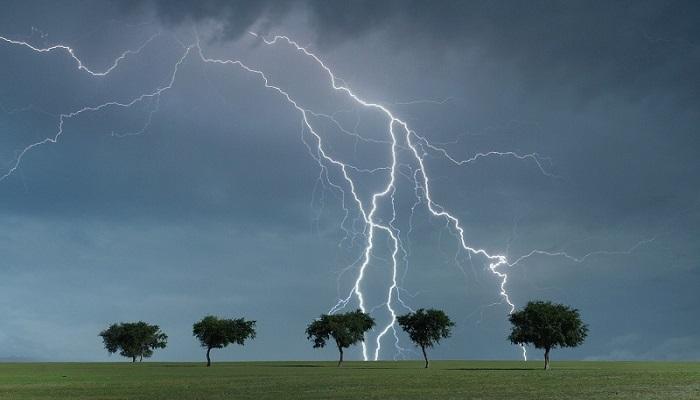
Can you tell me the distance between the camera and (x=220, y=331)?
84.8 meters

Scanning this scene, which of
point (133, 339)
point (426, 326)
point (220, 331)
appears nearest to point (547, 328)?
point (426, 326)

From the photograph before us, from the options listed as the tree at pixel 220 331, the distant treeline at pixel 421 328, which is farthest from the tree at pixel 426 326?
the tree at pixel 220 331

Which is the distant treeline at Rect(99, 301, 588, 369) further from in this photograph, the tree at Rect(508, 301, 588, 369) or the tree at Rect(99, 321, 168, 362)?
the tree at Rect(99, 321, 168, 362)

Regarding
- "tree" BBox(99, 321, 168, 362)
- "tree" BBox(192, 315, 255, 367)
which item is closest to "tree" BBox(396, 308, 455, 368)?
"tree" BBox(192, 315, 255, 367)

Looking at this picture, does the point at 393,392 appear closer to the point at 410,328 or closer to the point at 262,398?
the point at 262,398

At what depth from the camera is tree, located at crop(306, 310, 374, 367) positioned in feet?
269

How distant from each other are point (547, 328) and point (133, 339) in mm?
72383

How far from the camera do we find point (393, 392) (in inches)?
1176

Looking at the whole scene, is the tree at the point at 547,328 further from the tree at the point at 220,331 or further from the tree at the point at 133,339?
the tree at the point at 133,339

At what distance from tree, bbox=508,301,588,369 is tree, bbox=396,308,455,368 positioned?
1155 centimetres

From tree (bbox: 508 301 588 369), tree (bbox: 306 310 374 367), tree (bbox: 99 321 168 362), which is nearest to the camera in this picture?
tree (bbox: 508 301 588 369)

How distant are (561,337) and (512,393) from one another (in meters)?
40.5

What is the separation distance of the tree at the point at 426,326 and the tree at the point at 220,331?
2188cm

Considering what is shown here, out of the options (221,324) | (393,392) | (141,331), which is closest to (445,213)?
(221,324)
